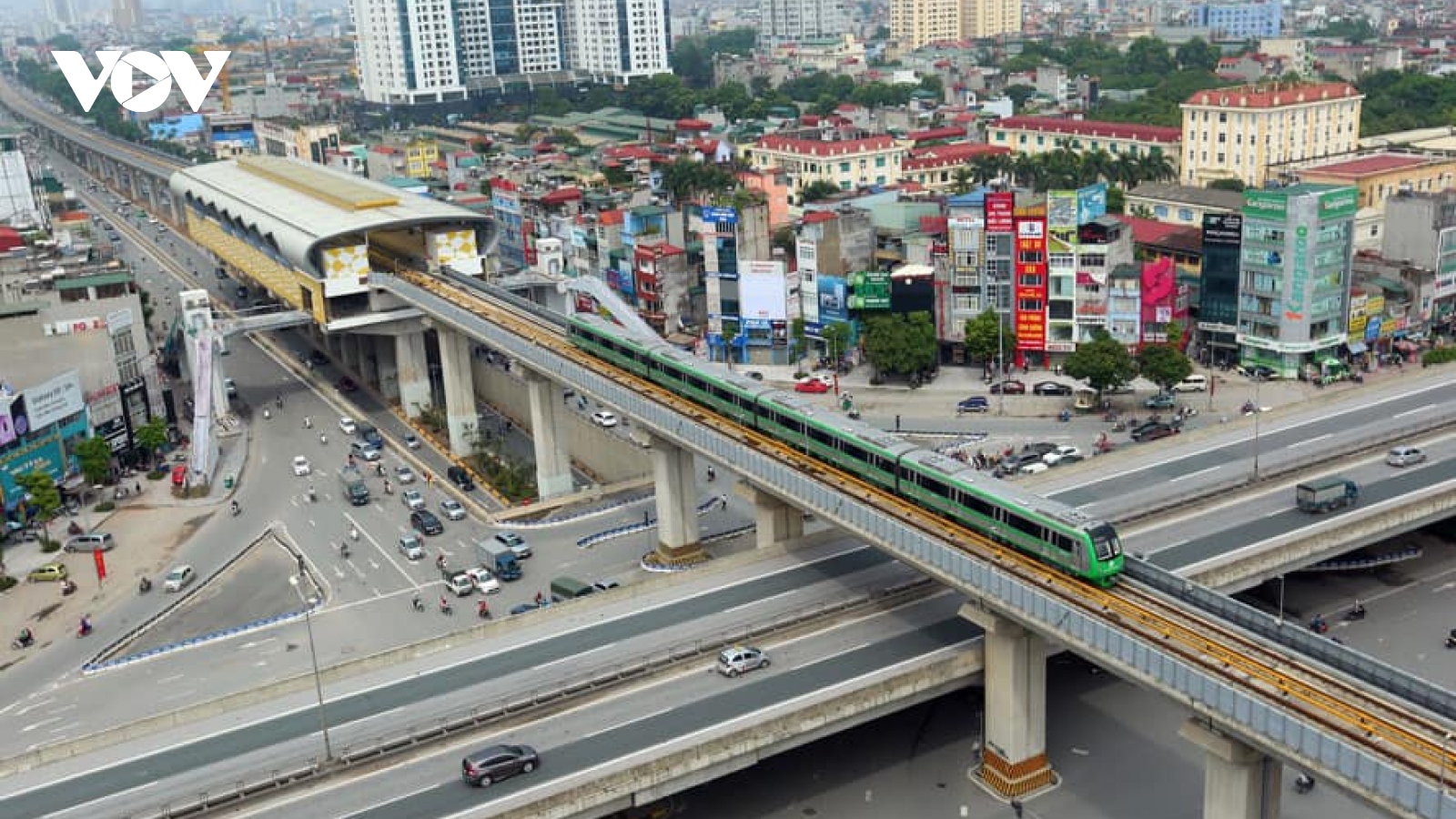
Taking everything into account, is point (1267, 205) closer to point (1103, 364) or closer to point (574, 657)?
point (1103, 364)

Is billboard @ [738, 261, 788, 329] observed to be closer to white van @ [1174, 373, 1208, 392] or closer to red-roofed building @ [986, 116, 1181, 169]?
white van @ [1174, 373, 1208, 392]

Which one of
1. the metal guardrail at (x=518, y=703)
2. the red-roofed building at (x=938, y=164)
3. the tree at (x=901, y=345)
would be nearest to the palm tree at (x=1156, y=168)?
the red-roofed building at (x=938, y=164)

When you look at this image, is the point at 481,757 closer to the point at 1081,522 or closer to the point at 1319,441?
the point at 1081,522

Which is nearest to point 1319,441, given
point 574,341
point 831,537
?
point 831,537

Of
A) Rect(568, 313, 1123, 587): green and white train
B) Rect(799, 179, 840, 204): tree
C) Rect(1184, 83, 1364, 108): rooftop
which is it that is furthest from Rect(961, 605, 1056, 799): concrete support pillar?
Rect(1184, 83, 1364, 108): rooftop

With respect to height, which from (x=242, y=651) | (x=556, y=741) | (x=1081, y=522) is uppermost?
(x=1081, y=522)

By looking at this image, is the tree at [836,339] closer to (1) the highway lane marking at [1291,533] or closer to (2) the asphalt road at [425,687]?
(2) the asphalt road at [425,687]

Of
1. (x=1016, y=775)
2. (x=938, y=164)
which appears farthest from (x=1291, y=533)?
(x=938, y=164)
